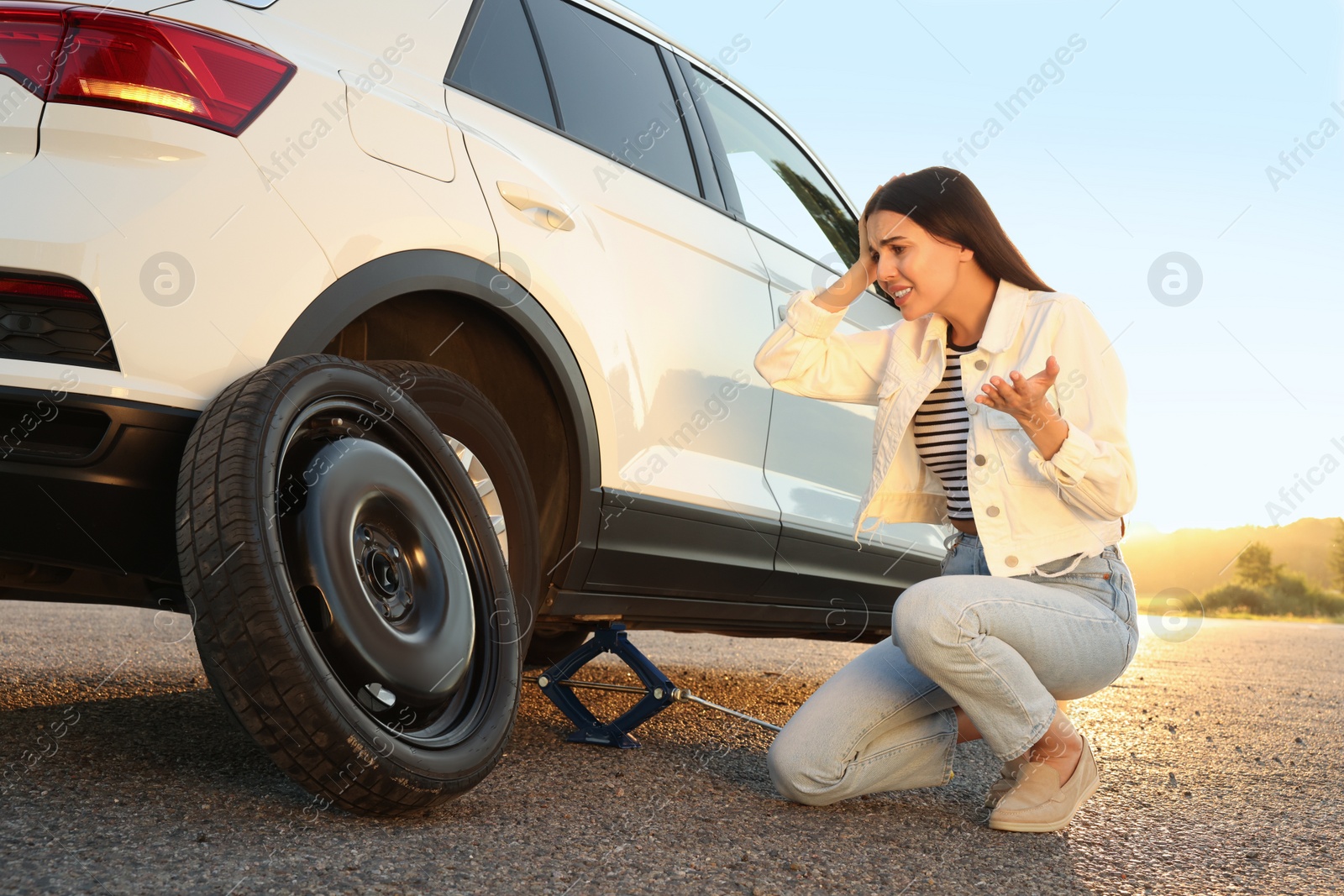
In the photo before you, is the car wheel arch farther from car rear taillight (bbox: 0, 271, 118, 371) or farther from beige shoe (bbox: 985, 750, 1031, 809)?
beige shoe (bbox: 985, 750, 1031, 809)

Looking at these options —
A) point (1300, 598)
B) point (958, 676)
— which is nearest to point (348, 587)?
point (958, 676)

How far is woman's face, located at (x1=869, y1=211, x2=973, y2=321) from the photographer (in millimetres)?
2396

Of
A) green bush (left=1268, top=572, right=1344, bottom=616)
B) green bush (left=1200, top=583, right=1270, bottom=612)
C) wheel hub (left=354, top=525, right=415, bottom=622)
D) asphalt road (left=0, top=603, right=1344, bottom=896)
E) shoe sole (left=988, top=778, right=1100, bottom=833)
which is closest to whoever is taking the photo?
asphalt road (left=0, top=603, right=1344, bottom=896)

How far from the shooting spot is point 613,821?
1917 millimetres

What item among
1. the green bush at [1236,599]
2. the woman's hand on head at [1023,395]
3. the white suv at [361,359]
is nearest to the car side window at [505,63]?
the white suv at [361,359]

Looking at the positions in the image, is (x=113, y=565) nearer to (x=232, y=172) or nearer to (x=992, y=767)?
(x=232, y=172)

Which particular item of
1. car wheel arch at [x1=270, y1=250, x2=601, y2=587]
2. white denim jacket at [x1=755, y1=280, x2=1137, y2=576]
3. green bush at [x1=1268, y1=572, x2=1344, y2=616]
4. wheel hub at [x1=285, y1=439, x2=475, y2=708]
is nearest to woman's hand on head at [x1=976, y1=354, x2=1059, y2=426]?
white denim jacket at [x1=755, y1=280, x2=1137, y2=576]

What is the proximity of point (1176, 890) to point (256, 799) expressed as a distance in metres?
1.52

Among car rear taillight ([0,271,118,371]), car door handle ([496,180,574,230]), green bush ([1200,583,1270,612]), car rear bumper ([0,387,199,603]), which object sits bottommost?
green bush ([1200,583,1270,612])

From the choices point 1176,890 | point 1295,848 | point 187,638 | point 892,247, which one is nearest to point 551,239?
point 892,247

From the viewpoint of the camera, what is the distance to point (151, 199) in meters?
1.66

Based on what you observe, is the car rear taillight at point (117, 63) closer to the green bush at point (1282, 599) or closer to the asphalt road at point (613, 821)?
the asphalt road at point (613, 821)

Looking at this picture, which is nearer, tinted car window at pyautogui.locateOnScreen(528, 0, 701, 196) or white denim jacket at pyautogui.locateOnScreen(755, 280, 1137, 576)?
white denim jacket at pyautogui.locateOnScreen(755, 280, 1137, 576)

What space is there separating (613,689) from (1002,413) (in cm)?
122
